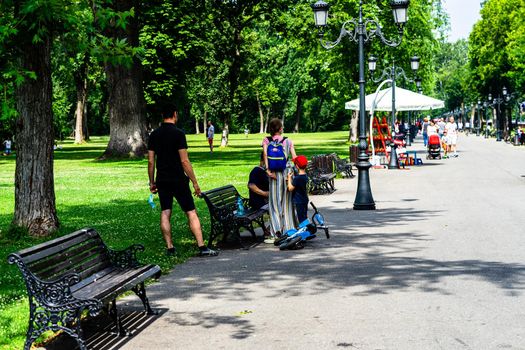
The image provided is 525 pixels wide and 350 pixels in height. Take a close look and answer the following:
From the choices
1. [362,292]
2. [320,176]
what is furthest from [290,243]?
[320,176]

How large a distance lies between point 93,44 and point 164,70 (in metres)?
31.5

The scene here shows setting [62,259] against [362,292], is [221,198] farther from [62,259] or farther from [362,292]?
[62,259]

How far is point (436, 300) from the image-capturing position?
7.46 meters

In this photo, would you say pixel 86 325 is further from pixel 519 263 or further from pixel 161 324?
pixel 519 263

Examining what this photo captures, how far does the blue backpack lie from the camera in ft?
37.4

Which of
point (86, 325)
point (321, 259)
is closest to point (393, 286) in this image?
point (321, 259)

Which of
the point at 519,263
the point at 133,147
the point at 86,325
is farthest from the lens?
the point at 133,147

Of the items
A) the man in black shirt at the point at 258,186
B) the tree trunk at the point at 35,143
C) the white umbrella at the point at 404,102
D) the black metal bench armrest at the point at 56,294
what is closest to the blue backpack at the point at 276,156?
the man in black shirt at the point at 258,186

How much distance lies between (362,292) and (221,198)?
181 inches

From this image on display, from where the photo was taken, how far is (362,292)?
7.93m

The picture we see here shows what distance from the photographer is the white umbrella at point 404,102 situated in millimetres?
31203

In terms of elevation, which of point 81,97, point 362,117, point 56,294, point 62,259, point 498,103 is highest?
point 81,97

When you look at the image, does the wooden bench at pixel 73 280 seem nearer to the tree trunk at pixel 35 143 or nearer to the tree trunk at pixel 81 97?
the tree trunk at pixel 35 143

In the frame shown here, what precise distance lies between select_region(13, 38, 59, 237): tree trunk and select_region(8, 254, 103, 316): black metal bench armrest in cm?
643
